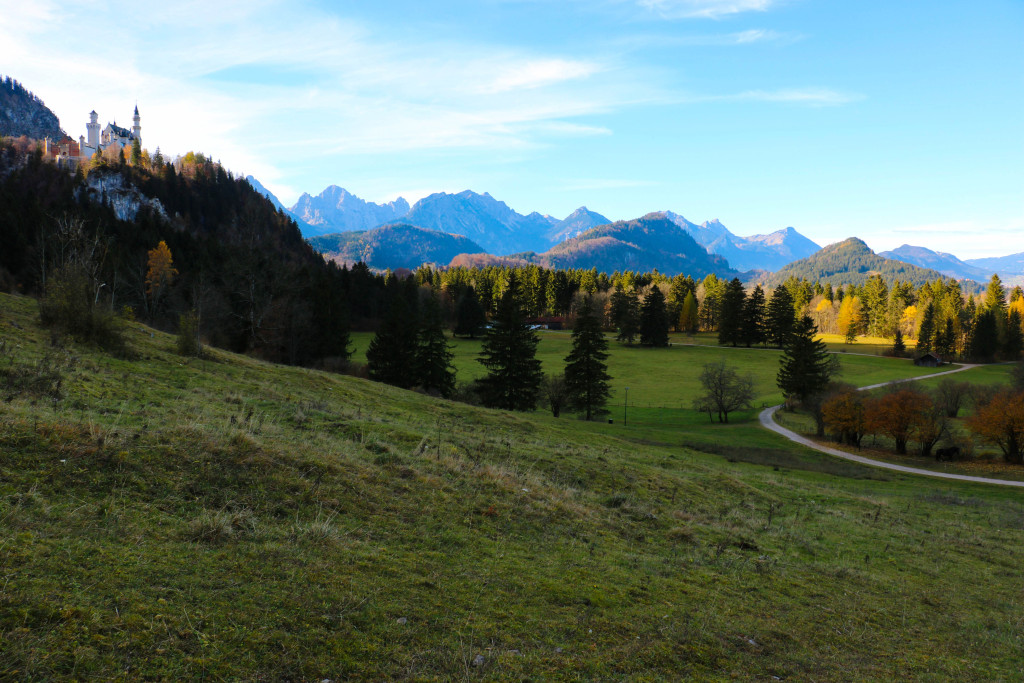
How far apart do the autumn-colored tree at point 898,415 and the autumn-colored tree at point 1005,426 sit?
3754 millimetres

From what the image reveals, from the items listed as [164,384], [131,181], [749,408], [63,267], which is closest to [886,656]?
[164,384]

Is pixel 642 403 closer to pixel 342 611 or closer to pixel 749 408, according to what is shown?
pixel 749 408

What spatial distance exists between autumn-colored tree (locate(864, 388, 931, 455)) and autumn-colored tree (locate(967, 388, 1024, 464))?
3.75m

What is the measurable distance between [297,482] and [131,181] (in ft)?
551

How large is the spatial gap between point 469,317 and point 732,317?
6117cm

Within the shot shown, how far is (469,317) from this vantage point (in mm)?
122312

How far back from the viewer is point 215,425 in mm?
10961

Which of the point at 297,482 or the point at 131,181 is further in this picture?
the point at 131,181

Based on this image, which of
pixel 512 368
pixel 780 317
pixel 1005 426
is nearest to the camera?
pixel 1005 426

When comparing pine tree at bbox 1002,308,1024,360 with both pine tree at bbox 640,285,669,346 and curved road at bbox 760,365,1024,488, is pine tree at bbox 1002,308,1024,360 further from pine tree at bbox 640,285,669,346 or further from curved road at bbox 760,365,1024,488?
curved road at bbox 760,365,1024,488

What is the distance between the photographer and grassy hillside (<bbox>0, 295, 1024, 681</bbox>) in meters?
5.02

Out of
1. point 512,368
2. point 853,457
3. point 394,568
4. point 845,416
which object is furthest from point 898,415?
point 394,568

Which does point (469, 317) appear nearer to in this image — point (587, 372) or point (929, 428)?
point (587, 372)

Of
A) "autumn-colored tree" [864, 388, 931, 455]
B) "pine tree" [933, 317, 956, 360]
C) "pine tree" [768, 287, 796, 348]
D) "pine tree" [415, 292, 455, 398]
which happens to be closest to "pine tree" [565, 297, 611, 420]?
"pine tree" [415, 292, 455, 398]
